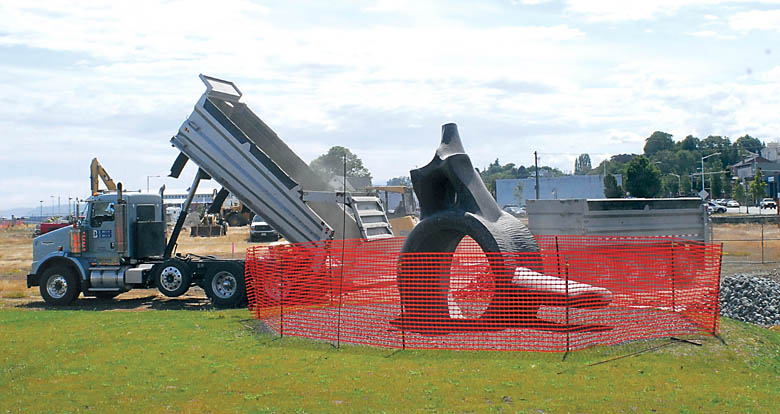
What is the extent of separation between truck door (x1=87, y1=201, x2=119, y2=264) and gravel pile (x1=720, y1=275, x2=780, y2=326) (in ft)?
45.0

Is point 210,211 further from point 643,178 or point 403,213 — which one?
point 643,178

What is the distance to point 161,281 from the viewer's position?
17.5 metres

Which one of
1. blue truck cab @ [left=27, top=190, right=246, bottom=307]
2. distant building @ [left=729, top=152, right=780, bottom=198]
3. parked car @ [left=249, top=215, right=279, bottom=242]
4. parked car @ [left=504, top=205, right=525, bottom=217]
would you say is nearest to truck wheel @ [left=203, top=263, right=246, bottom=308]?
blue truck cab @ [left=27, top=190, right=246, bottom=307]

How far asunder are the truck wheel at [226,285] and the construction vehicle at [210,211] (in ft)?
0.07

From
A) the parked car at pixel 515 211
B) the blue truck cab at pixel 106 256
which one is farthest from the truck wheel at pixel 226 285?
the parked car at pixel 515 211

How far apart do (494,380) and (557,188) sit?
7398 centimetres

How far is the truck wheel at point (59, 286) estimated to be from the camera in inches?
706

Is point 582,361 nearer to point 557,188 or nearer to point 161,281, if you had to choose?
point 161,281

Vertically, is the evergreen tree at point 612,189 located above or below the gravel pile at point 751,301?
above

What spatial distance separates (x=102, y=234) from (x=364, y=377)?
11.2 m

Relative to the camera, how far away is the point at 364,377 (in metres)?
9.29

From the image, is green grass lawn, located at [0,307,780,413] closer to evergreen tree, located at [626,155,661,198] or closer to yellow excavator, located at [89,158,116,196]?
yellow excavator, located at [89,158,116,196]

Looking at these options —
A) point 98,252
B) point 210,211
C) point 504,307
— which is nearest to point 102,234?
point 98,252

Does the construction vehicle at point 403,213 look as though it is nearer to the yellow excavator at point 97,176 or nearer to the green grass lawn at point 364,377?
the yellow excavator at point 97,176
